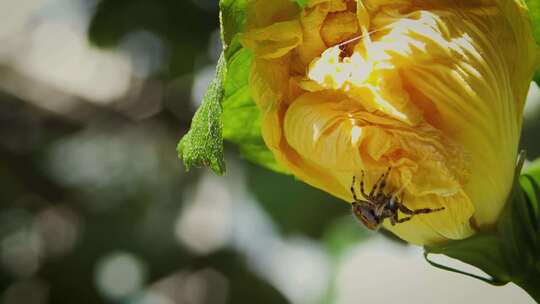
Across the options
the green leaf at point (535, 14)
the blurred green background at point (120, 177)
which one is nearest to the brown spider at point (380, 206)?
the green leaf at point (535, 14)

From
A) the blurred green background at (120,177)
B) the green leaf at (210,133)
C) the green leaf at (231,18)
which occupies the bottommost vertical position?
the blurred green background at (120,177)

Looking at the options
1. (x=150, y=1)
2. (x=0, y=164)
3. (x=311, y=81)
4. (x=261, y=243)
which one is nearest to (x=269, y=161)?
(x=311, y=81)

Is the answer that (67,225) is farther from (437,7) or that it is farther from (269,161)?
(437,7)

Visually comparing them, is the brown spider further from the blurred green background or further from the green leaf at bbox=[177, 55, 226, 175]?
the blurred green background

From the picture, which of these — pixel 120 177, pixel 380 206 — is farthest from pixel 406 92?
pixel 120 177

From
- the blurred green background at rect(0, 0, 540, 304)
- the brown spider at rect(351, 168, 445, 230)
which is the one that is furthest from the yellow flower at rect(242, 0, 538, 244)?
the blurred green background at rect(0, 0, 540, 304)

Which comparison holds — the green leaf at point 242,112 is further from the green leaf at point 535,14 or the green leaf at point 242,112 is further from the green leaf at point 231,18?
the green leaf at point 535,14

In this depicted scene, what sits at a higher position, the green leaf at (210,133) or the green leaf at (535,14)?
the green leaf at (535,14)

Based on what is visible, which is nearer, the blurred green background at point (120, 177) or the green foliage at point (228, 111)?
the green foliage at point (228, 111)
